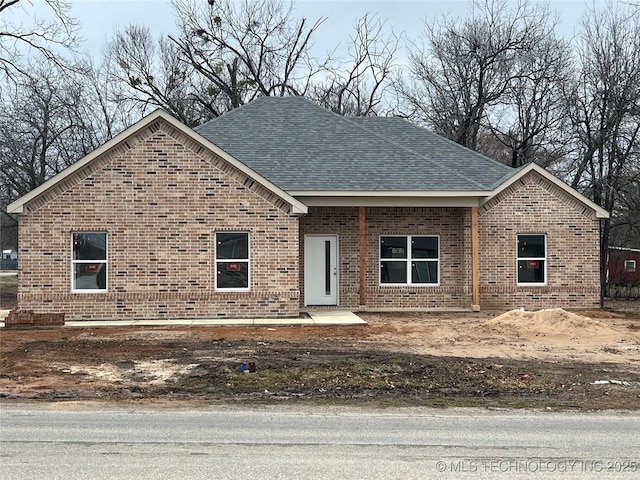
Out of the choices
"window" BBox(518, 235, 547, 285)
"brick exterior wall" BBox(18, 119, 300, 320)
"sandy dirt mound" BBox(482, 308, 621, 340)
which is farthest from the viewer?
"window" BBox(518, 235, 547, 285)

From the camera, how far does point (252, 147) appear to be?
22.1 m

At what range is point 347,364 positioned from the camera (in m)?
11.8

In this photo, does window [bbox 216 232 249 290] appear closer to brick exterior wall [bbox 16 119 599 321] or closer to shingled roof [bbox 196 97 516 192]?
brick exterior wall [bbox 16 119 599 321]

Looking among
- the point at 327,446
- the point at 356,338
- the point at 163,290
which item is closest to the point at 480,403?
the point at 327,446

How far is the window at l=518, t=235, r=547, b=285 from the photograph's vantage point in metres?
21.4

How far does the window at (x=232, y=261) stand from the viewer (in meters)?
18.6

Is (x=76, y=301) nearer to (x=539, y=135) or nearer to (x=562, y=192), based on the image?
(x=562, y=192)

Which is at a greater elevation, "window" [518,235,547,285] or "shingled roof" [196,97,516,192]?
"shingled roof" [196,97,516,192]

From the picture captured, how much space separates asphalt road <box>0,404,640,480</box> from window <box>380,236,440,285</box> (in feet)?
41.3

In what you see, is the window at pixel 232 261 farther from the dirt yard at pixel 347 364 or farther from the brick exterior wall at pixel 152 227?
the dirt yard at pixel 347 364

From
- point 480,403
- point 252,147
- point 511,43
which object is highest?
point 511,43

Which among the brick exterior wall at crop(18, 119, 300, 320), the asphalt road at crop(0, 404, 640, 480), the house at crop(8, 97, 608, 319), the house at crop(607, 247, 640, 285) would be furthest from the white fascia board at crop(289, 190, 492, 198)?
the house at crop(607, 247, 640, 285)

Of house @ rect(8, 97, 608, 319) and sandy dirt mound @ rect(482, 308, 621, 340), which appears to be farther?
house @ rect(8, 97, 608, 319)

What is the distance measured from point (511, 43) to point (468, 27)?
2.84 meters
